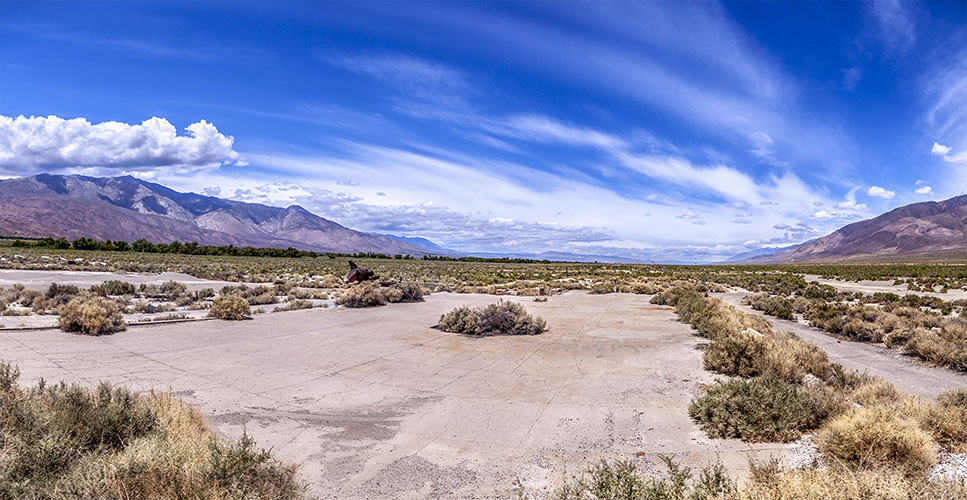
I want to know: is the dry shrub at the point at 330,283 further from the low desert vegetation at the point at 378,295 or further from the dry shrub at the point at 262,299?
the low desert vegetation at the point at 378,295

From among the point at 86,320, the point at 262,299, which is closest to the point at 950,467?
the point at 86,320

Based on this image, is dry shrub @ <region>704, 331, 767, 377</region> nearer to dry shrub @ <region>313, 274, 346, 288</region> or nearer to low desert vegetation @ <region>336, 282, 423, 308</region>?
low desert vegetation @ <region>336, 282, 423, 308</region>

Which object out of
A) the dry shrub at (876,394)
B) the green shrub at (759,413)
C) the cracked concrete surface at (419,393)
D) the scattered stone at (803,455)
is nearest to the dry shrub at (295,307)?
the cracked concrete surface at (419,393)

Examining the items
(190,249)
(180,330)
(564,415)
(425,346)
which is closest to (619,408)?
(564,415)

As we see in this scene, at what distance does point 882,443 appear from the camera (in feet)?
14.8

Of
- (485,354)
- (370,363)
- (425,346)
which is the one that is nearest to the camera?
(370,363)

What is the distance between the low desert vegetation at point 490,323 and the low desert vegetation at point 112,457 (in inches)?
368

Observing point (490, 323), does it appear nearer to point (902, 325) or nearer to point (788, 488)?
point (788, 488)

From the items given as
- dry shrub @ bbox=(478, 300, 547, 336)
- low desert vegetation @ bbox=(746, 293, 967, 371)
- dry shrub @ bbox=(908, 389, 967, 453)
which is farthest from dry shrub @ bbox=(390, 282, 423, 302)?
dry shrub @ bbox=(908, 389, 967, 453)

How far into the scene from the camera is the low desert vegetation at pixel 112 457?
3150 millimetres

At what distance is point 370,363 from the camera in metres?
9.75

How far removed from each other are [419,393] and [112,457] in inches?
185

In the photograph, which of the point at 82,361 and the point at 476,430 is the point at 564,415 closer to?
the point at 476,430

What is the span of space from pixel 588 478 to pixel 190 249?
3997 inches
